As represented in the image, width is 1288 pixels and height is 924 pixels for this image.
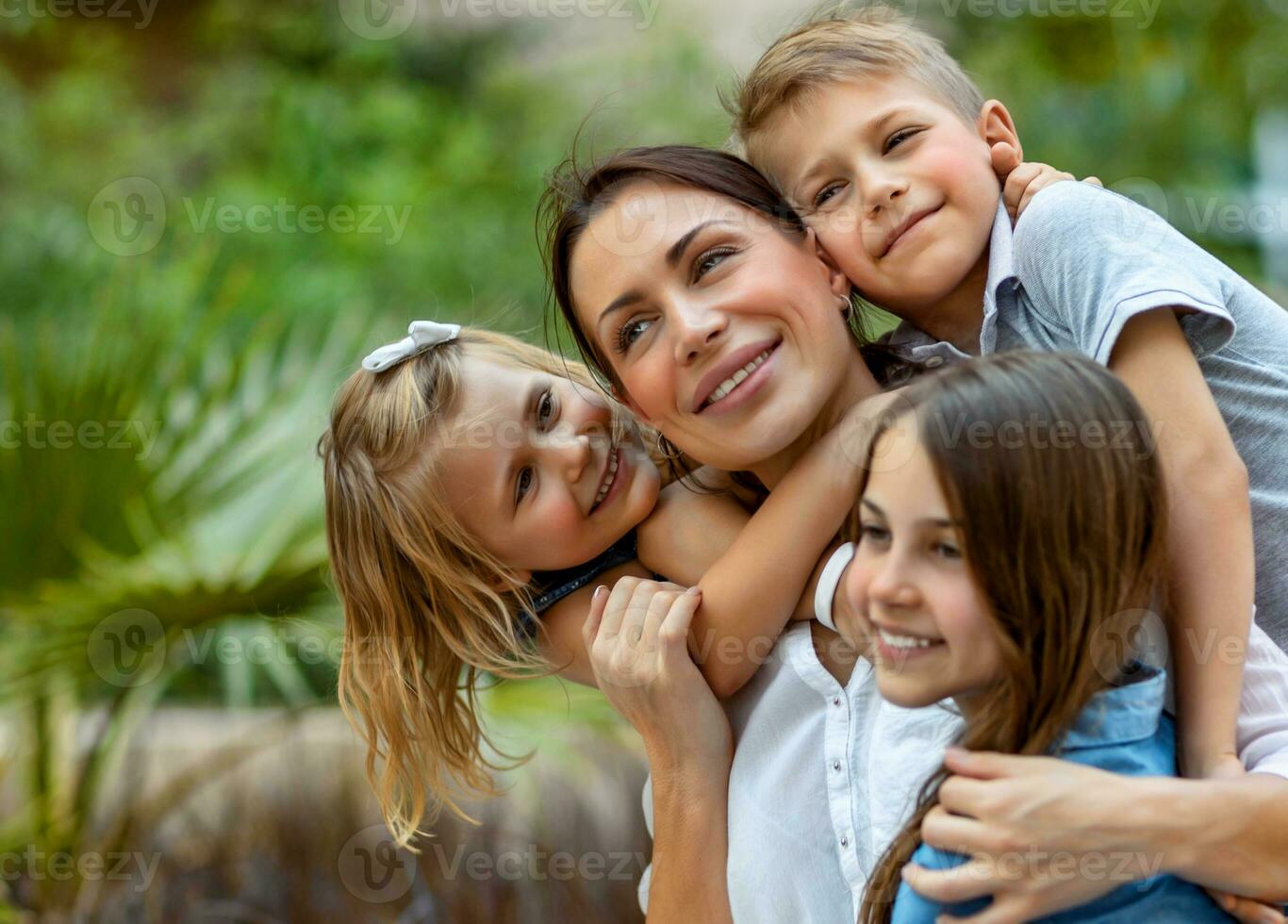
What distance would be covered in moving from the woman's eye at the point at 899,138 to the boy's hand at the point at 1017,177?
0.14 m

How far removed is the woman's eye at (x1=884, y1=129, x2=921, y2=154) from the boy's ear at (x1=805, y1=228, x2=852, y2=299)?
16 cm

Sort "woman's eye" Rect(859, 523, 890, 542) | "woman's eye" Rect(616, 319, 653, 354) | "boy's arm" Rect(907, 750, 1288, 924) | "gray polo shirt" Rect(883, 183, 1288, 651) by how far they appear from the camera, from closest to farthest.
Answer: "boy's arm" Rect(907, 750, 1288, 924) → "woman's eye" Rect(859, 523, 890, 542) → "gray polo shirt" Rect(883, 183, 1288, 651) → "woman's eye" Rect(616, 319, 653, 354)

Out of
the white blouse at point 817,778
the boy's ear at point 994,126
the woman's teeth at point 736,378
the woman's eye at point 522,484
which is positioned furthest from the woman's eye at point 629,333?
the boy's ear at point 994,126

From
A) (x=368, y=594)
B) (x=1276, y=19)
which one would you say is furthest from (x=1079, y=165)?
(x=368, y=594)

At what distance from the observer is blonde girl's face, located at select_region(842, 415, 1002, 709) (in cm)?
129

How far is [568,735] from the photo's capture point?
120 inches

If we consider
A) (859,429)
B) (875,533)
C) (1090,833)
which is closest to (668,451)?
(859,429)

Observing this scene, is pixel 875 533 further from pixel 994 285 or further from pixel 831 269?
pixel 831 269

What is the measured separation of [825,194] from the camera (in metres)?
1.87

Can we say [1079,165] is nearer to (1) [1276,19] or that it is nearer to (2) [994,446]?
(1) [1276,19]

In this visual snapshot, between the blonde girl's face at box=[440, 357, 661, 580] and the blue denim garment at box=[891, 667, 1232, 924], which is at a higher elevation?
the blonde girl's face at box=[440, 357, 661, 580]

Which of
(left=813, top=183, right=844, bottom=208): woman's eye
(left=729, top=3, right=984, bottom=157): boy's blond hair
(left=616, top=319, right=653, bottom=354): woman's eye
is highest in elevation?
(left=729, top=3, right=984, bottom=157): boy's blond hair

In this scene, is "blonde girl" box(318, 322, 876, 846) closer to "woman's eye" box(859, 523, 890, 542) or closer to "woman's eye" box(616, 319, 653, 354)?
"woman's eye" box(616, 319, 653, 354)

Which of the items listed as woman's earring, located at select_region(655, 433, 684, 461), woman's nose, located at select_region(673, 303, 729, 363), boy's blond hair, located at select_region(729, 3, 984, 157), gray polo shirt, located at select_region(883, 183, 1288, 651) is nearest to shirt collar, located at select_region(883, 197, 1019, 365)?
gray polo shirt, located at select_region(883, 183, 1288, 651)
